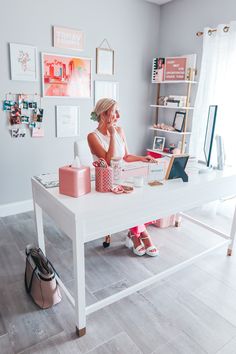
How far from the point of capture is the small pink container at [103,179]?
1.49 metres

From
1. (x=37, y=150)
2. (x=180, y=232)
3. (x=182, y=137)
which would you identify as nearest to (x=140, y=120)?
(x=182, y=137)

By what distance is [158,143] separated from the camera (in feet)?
13.1

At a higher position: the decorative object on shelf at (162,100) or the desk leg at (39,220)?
the decorative object on shelf at (162,100)

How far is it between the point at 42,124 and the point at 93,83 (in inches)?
33.2

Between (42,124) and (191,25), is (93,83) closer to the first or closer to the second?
(42,124)

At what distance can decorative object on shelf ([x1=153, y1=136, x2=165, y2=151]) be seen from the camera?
13.0ft

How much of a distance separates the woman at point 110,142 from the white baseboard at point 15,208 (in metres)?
1.46

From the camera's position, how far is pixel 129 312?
1701 millimetres

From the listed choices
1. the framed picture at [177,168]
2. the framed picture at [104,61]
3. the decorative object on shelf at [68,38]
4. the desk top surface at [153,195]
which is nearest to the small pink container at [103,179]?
the desk top surface at [153,195]

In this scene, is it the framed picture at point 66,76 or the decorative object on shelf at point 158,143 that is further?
the decorative object on shelf at point 158,143

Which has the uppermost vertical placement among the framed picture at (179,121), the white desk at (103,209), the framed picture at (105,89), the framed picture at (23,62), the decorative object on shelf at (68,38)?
the decorative object on shelf at (68,38)

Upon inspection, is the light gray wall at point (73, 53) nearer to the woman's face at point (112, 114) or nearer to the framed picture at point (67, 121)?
the framed picture at point (67, 121)

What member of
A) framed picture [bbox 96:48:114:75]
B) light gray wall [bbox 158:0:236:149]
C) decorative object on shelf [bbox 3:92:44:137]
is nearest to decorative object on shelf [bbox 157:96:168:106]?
light gray wall [bbox 158:0:236:149]

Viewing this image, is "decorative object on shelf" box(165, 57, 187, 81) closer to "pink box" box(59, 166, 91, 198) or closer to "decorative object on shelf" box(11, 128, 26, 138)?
"decorative object on shelf" box(11, 128, 26, 138)
